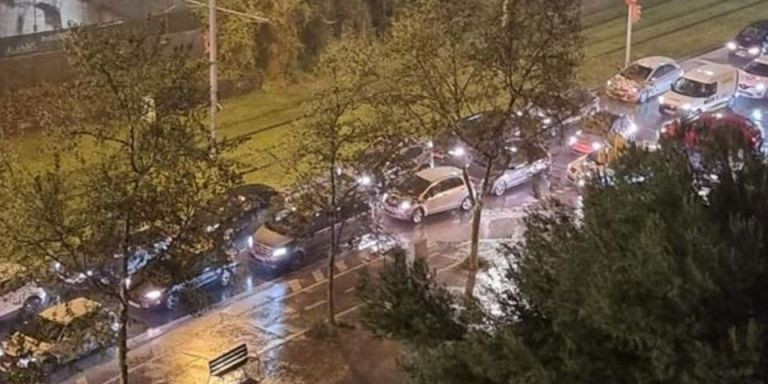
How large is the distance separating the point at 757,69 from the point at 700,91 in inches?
143

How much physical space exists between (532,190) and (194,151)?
18.2 meters

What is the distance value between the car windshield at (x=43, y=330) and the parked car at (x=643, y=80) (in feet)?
92.3

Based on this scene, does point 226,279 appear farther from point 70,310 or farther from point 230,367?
point 70,310

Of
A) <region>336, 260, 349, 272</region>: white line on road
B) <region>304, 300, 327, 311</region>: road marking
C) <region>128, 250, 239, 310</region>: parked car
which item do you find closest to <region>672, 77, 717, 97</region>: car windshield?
<region>336, 260, 349, 272</region>: white line on road

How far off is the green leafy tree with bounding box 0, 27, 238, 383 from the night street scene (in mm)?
44

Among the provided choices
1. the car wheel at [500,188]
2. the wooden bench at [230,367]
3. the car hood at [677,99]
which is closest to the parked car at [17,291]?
the wooden bench at [230,367]

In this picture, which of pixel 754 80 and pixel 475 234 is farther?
pixel 754 80

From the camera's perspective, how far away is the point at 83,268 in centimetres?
2305

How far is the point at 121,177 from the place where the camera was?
74.0 feet

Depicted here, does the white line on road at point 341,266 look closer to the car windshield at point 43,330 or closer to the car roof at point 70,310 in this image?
the car roof at point 70,310

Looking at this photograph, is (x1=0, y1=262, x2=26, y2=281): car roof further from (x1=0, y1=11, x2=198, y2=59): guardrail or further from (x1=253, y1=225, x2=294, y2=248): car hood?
(x1=0, y1=11, x2=198, y2=59): guardrail

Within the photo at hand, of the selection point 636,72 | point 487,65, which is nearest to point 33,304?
point 487,65

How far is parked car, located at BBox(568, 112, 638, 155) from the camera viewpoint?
131 feet

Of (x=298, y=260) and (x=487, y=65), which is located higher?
(x=487, y=65)
